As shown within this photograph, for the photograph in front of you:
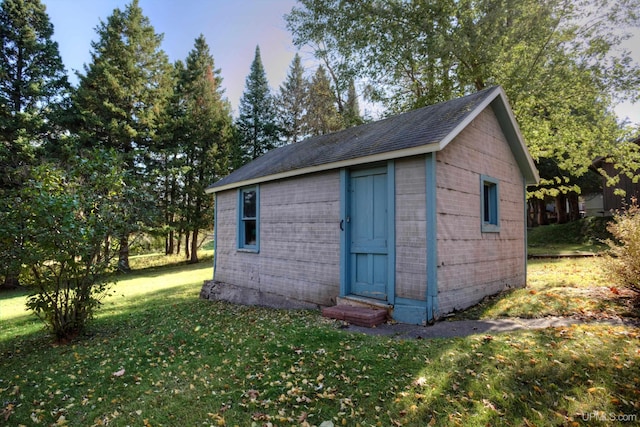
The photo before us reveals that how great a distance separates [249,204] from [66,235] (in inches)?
181

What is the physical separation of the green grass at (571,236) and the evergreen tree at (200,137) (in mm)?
20213

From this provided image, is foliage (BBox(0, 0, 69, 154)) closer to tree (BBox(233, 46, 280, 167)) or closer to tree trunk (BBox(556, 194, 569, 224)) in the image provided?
tree (BBox(233, 46, 280, 167))

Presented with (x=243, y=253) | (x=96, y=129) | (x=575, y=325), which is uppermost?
(x=96, y=129)

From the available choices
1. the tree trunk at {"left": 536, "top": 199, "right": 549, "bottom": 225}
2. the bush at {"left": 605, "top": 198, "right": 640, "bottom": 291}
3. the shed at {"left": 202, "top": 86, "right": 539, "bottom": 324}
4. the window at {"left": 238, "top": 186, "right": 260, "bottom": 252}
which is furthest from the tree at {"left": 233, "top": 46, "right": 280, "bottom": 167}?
the bush at {"left": 605, "top": 198, "right": 640, "bottom": 291}

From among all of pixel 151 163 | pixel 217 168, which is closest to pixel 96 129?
pixel 151 163

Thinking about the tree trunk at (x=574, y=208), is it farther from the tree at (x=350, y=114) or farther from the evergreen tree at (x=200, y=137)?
the evergreen tree at (x=200, y=137)

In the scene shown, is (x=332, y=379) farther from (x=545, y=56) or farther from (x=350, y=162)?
(x=545, y=56)

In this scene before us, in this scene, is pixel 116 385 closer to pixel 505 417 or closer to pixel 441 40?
pixel 505 417

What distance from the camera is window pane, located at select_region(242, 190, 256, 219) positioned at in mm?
9336

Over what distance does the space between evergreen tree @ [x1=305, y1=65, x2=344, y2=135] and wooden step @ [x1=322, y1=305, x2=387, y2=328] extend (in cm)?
2117

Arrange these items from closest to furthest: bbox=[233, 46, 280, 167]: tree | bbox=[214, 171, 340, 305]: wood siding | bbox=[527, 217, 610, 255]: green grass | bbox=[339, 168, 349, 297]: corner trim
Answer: bbox=[339, 168, 349, 297]: corner trim, bbox=[214, 171, 340, 305]: wood siding, bbox=[527, 217, 610, 255]: green grass, bbox=[233, 46, 280, 167]: tree

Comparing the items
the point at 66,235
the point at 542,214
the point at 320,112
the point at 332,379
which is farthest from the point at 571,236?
the point at 66,235

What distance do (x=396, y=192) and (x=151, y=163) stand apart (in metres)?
20.7

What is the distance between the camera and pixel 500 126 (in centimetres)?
761
